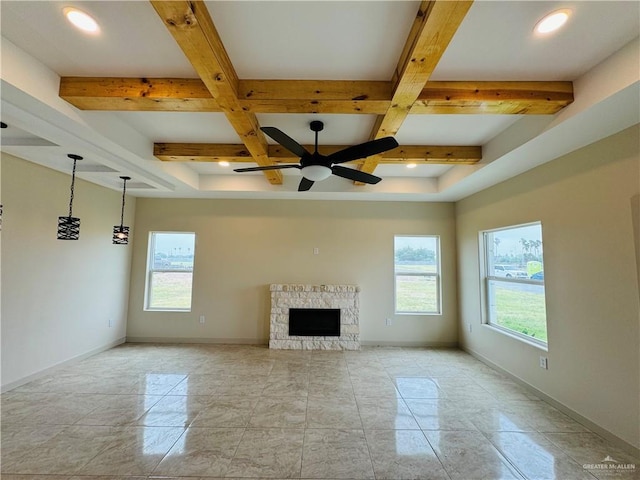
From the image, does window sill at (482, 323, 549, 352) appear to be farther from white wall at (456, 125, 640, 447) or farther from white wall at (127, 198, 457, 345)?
white wall at (127, 198, 457, 345)

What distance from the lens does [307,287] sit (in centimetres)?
539

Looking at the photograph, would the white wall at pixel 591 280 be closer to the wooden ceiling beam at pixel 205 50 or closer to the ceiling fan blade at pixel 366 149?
the ceiling fan blade at pixel 366 149

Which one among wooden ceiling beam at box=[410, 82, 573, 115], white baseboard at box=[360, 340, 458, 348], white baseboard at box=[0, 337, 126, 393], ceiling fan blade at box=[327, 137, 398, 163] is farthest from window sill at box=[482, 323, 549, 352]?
white baseboard at box=[0, 337, 126, 393]

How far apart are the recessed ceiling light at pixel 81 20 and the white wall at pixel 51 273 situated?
257 centimetres

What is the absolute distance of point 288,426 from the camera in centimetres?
275

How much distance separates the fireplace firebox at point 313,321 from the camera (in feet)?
17.6

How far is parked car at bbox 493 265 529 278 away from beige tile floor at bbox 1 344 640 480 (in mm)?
1393

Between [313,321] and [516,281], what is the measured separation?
3.25 m

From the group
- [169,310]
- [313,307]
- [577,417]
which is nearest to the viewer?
[577,417]

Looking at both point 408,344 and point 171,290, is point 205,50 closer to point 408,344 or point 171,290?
point 171,290

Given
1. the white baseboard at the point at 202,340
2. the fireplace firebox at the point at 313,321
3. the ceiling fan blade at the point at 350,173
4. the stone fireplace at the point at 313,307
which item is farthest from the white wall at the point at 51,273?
the ceiling fan blade at the point at 350,173

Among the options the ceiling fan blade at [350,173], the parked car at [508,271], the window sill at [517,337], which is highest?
the ceiling fan blade at [350,173]

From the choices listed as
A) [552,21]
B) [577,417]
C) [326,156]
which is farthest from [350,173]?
[577,417]

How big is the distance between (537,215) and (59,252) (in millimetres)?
6260
